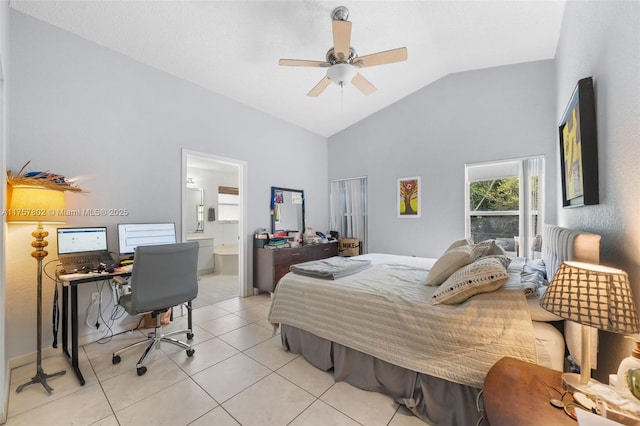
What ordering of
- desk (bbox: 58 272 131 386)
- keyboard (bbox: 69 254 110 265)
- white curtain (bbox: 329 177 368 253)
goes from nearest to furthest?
desk (bbox: 58 272 131 386) < keyboard (bbox: 69 254 110 265) < white curtain (bbox: 329 177 368 253)

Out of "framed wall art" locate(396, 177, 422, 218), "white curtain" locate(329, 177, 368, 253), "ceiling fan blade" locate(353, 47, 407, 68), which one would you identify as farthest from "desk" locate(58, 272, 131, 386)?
"framed wall art" locate(396, 177, 422, 218)

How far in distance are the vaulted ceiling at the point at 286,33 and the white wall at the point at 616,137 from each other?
1.38 m

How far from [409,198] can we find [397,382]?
3.18m

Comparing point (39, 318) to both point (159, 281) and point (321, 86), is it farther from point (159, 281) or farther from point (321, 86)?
point (321, 86)

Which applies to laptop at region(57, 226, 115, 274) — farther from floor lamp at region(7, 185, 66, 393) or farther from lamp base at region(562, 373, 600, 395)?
lamp base at region(562, 373, 600, 395)

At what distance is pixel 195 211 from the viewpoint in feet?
18.5

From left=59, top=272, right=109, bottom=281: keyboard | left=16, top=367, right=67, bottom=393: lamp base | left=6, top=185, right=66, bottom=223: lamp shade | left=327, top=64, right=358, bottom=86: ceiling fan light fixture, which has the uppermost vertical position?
left=327, top=64, right=358, bottom=86: ceiling fan light fixture

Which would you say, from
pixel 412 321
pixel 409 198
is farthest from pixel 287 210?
pixel 412 321

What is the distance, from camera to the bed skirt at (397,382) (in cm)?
145

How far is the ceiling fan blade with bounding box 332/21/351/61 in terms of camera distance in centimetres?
202

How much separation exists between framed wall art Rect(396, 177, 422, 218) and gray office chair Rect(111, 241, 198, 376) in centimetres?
336

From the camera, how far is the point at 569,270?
927 millimetres

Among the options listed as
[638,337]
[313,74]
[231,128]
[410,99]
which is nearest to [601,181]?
[638,337]

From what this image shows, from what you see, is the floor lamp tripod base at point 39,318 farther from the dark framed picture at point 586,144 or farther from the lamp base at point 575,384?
the dark framed picture at point 586,144
